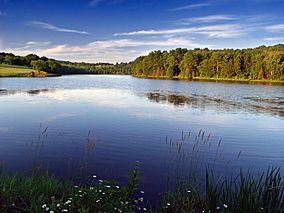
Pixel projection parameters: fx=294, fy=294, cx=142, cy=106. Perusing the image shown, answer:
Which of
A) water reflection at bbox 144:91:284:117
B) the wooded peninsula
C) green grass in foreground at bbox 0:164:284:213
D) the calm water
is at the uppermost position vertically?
the wooded peninsula

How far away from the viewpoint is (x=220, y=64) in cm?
10262

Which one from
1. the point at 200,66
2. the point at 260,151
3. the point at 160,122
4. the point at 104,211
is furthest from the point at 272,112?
the point at 200,66

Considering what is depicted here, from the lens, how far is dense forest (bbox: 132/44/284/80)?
290 ft

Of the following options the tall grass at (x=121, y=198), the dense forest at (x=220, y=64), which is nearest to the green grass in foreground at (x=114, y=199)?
the tall grass at (x=121, y=198)

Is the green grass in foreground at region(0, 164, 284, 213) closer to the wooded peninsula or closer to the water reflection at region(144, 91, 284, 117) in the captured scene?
the water reflection at region(144, 91, 284, 117)

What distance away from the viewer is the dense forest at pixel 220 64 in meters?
88.2

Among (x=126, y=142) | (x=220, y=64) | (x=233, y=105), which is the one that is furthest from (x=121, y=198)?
(x=220, y=64)

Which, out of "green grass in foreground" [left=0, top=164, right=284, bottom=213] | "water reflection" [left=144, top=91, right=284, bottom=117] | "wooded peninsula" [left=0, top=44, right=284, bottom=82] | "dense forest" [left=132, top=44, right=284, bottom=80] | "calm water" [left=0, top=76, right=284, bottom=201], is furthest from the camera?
"wooded peninsula" [left=0, top=44, right=284, bottom=82]

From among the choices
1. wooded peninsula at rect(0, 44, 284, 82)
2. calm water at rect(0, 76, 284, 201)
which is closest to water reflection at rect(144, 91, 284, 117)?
calm water at rect(0, 76, 284, 201)

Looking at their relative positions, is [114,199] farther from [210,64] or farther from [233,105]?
[210,64]

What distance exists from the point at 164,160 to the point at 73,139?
466 centimetres

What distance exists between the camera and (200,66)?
10875 cm

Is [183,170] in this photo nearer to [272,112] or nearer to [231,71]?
[272,112]

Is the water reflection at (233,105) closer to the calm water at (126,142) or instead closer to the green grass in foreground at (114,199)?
the calm water at (126,142)
